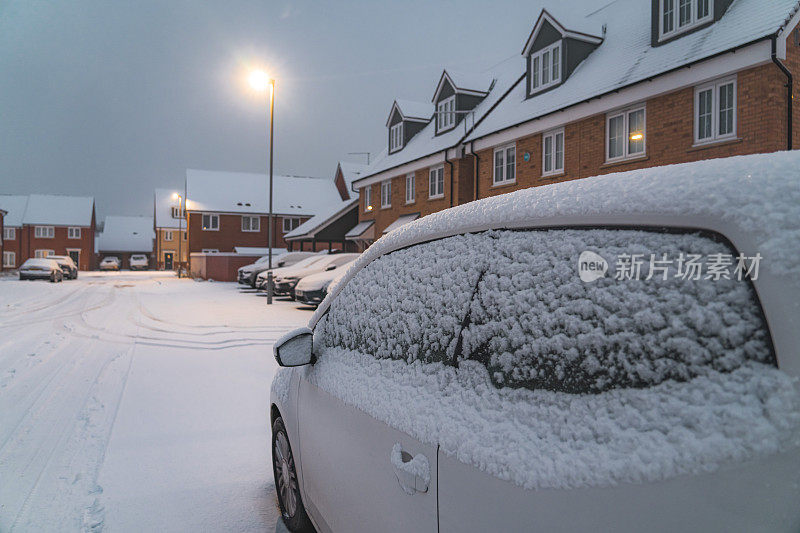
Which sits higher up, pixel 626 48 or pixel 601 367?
pixel 626 48

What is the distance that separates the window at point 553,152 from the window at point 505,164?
129cm

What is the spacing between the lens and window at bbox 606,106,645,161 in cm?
1304

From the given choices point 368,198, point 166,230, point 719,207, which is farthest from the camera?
point 166,230

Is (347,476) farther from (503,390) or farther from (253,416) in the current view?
(253,416)

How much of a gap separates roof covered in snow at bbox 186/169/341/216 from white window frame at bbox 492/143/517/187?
32.2m

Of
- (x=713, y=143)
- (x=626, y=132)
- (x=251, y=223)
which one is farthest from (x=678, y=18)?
(x=251, y=223)

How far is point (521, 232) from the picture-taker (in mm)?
1542

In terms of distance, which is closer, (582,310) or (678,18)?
(582,310)

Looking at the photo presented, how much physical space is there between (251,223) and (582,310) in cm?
4804

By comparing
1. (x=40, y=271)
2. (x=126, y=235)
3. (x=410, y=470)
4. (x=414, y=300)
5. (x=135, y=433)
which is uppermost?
(x=126, y=235)

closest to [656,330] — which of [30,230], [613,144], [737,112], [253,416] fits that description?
[253,416]

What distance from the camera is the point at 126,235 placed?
8006 cm

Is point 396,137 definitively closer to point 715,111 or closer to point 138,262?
point 715,111

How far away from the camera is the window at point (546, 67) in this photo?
16.4m
